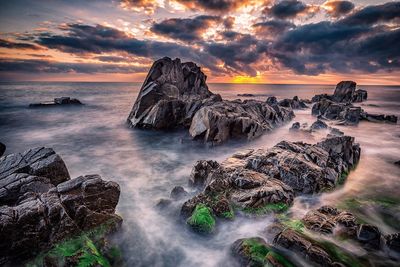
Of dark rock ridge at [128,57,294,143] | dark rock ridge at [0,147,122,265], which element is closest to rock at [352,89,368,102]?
dark rock ridge at [128,57,294,143]

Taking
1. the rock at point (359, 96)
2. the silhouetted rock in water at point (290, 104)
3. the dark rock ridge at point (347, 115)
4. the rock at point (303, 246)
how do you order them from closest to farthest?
the rock at point (303, 246), the dark rock ridge at point (347, 115), the silhouetted rock in water at point (290, 104), the rock at point (359, 96)

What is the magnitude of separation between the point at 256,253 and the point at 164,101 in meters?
20.6

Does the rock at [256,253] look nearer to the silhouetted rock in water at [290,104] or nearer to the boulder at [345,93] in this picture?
the silhouetted rock in water at [290,104]

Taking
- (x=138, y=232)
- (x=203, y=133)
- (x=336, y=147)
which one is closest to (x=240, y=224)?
(x=138, y=232)

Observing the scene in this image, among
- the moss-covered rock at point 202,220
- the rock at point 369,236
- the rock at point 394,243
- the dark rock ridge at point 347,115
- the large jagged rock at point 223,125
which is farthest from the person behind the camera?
the dark rock ridge at point 347,115

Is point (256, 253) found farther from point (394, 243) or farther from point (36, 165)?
point (36, 165)

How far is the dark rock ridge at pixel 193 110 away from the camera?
2097 cm

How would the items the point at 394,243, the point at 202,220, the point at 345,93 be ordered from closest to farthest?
the point at 394,243 < the point at 202,220 < the point at 345,93

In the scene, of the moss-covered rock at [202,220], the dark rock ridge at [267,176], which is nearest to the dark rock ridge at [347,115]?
the dark rock ridge at [267,176]

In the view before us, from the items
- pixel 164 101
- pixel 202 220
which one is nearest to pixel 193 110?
pixel 164 101

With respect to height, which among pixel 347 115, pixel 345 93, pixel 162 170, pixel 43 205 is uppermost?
pixel 345 93

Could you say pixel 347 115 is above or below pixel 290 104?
above

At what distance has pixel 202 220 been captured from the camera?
8844mm

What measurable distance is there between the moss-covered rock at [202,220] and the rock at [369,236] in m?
4.76
